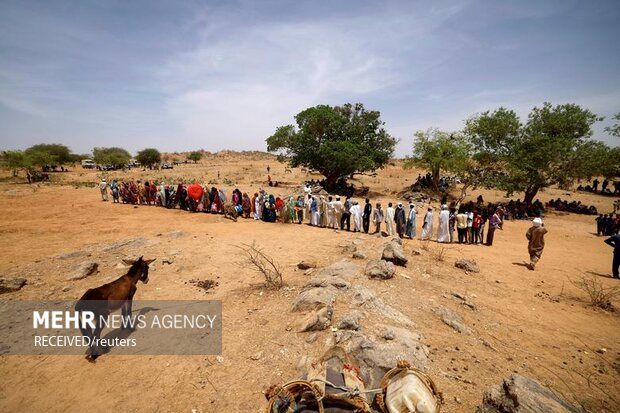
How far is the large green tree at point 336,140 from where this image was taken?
1037 inches

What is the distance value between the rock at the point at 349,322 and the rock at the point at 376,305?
57 centimetres

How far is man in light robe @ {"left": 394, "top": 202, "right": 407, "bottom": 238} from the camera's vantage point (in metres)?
12.8

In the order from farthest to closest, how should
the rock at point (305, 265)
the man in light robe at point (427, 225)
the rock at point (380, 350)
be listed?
the man in light robe at point (427, 225) → the rock at point (305, 265) → the rock at point (380, 350)

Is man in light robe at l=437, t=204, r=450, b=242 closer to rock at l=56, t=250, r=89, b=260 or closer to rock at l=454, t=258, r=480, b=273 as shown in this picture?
rock at l=454, t=258, r=480, b=273

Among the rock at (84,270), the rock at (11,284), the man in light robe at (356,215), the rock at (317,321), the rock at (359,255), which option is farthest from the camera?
the man in light robe at (356,215)

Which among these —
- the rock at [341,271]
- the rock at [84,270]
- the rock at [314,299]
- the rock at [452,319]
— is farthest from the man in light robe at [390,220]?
the rock at [84,270]

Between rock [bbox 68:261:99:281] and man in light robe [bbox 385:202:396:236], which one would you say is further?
man in light robe [bbox 385:202:396:236]

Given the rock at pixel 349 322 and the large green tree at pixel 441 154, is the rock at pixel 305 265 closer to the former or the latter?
the rock at pixel 349 322

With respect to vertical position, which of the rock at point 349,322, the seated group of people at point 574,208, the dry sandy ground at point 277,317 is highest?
the seated group of people at point 574,208

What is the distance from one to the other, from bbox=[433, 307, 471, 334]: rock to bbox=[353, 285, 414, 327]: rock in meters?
0.75

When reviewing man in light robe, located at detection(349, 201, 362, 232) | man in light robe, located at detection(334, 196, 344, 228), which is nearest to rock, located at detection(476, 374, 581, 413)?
man in light robe, located at detection(349, 201, 362, 232)

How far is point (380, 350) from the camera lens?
14.7 feet

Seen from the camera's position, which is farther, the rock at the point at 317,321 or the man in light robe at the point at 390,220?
the man in light robe at the point at 390,220

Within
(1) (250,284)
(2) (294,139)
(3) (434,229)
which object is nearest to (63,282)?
(1) (250,284)
